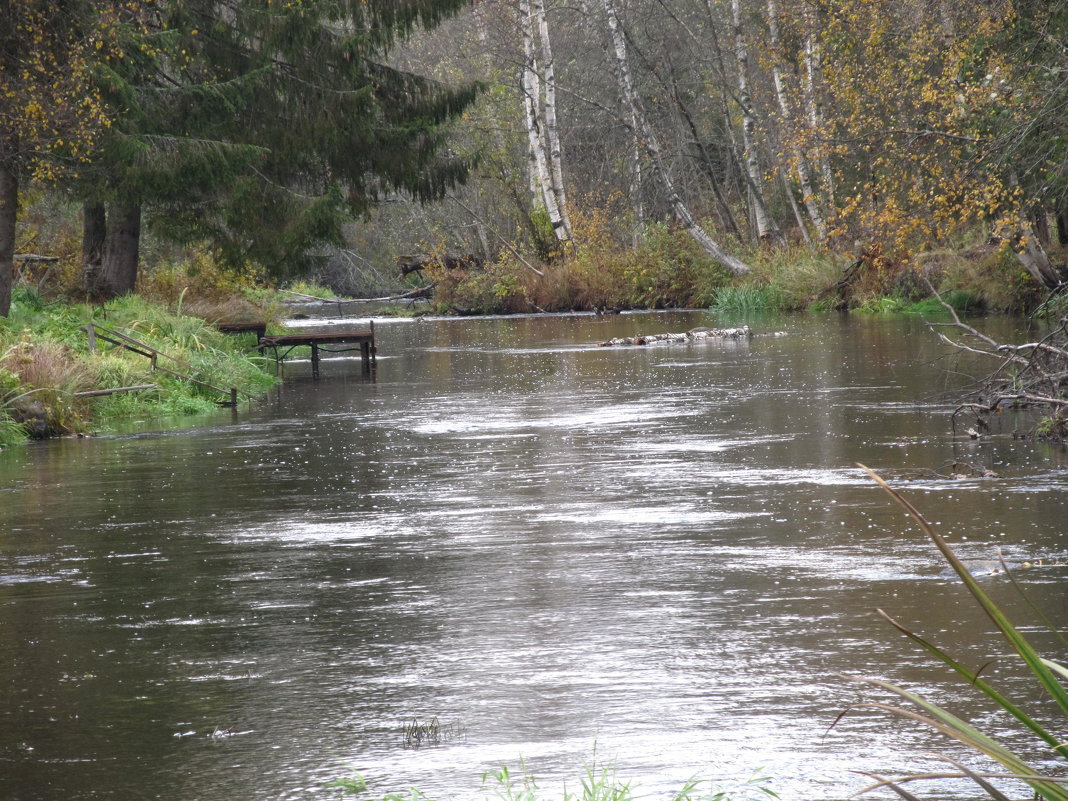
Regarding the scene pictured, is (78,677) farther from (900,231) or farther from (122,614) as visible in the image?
(900,231)

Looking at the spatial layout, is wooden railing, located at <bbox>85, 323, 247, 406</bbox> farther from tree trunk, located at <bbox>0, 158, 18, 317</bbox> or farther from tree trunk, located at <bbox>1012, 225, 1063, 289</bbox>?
tree trunk, located at <bbox>1012, 225, 1063, 289</bbox>

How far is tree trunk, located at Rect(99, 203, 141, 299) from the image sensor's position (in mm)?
31203

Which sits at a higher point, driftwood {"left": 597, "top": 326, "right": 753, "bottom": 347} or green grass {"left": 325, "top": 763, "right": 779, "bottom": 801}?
driftwood {"left": 597, "top": 326, "right": 753, "bottom": 347}

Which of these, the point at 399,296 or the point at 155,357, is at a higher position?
the point at 399,296

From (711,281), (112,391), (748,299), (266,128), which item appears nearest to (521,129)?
(711,281)

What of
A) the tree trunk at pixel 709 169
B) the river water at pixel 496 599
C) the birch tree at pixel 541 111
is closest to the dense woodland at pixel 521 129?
the birch tree at pixel 541 111

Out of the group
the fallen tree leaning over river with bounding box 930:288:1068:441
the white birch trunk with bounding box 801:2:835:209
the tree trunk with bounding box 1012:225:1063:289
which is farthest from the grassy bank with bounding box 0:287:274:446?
the tree trunk with bounding box 1012:225:1063:289

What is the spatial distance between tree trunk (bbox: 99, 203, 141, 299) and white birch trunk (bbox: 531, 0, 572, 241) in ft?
58.5

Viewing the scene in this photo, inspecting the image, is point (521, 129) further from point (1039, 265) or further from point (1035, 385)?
point (1035, 385)

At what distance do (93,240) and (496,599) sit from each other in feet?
88.5

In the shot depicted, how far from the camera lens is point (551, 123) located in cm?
4941

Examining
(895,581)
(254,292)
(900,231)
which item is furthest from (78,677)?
(254,292)

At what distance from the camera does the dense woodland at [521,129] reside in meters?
21.7

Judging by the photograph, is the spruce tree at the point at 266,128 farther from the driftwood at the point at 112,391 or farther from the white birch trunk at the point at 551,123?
the white birch trunk at the point at 551,123
